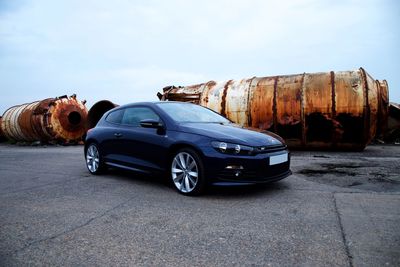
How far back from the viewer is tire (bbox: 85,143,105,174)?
670cm

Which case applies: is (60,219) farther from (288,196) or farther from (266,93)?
(266,93)

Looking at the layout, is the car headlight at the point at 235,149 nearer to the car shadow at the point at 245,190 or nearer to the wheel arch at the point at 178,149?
the wheel arch at the point at 178,149

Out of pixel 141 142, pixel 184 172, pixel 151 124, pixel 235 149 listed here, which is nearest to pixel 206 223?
pixel 235 149

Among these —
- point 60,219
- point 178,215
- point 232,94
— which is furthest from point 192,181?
point 232,94

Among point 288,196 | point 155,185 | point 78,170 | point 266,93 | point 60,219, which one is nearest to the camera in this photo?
point 60,219

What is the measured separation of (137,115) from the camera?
6023 mm

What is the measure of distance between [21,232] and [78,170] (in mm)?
4229

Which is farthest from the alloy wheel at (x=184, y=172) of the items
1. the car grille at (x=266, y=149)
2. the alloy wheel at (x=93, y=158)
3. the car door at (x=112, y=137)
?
the alloy wheel at (x=93, y=158)

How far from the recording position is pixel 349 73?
31.6 ft

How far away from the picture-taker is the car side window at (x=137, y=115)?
5745mm

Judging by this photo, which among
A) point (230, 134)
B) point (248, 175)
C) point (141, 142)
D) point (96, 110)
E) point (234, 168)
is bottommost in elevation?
point (248, 175)

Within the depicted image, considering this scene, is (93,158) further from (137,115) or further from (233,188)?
(233,188)

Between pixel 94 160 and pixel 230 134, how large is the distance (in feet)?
11.1

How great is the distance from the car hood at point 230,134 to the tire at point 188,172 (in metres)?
A: 0.34
